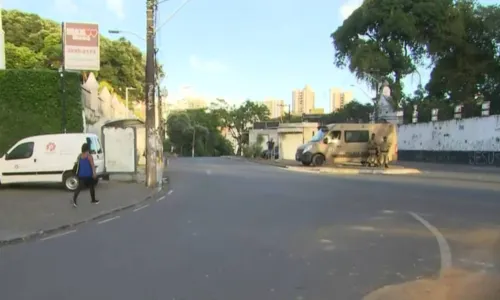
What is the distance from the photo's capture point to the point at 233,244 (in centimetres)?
920

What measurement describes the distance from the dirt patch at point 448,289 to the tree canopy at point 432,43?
→ 55.6m

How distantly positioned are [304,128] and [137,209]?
4672cm

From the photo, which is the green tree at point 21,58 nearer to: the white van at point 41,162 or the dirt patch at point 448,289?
the white van at point 41,162

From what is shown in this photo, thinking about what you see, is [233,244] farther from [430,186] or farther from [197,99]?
[197,99]

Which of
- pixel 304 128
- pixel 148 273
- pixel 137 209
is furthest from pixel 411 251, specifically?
pixel 304 128

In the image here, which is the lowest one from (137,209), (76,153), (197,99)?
(137,209)

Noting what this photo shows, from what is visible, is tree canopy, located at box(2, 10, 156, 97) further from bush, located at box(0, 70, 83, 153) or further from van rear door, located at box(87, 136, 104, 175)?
van rear door, located at box(87, 136, 104, 175)

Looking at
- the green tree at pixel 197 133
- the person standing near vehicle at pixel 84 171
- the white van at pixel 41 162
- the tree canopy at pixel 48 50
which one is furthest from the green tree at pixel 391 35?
the person standing near vehicle at pixel 84 171

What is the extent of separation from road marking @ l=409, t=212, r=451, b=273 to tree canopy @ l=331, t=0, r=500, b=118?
168 ft

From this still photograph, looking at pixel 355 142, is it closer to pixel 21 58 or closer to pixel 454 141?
pixel 454 141

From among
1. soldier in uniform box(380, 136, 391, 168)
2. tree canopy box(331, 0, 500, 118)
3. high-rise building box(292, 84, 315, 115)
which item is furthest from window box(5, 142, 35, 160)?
high-rise building box(292, 84, 315, 115)

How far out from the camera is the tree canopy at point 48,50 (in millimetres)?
52062

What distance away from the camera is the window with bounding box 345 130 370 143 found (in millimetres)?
35688

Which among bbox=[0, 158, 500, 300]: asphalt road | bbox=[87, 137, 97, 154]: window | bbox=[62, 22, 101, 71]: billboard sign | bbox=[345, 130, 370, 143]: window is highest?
bbox=[62, 22, 101, 71]: billboard sign
